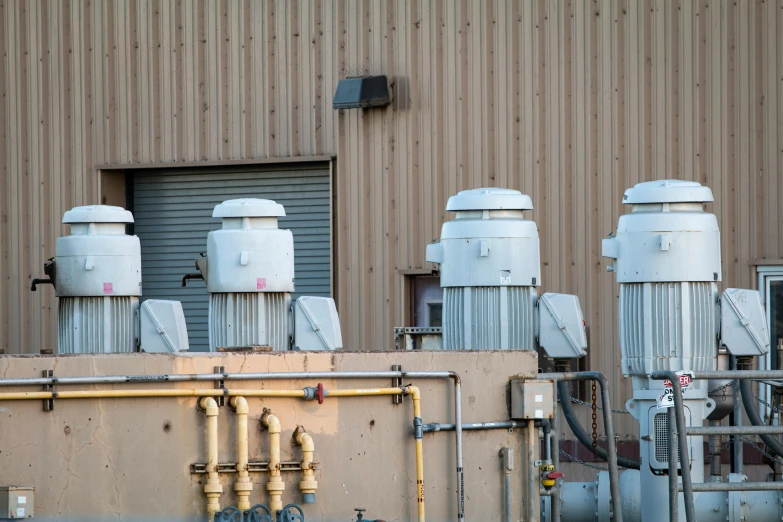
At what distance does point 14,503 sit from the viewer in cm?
810

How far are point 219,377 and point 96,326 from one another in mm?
3321

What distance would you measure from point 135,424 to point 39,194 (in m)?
10.0

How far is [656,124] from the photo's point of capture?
588 inches

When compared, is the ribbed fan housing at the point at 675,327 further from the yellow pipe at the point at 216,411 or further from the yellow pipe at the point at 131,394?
the yellow pipe at the point at 131,394

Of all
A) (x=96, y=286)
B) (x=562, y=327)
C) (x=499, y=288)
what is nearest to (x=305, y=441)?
(x=499, y=288)

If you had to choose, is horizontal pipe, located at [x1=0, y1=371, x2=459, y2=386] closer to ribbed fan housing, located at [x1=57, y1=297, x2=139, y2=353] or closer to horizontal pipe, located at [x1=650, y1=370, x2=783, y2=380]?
horizontal pipe, located at [x1=650, y1=370, x2=783, y2=380]

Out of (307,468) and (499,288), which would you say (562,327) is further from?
(307,468)

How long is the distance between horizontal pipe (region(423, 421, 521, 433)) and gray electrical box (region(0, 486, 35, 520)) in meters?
2.92

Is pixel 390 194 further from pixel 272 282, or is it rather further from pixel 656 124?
pixel 272 282

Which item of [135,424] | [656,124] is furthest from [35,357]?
[656,124]

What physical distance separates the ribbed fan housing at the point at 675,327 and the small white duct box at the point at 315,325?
271cm

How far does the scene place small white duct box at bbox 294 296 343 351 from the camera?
36.7ft

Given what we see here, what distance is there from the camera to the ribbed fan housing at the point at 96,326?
11539mm

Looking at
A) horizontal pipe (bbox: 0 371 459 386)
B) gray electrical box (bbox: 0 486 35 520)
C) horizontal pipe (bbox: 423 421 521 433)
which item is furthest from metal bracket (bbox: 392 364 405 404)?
gray electrical box (bbox: 0 486 35 520)
